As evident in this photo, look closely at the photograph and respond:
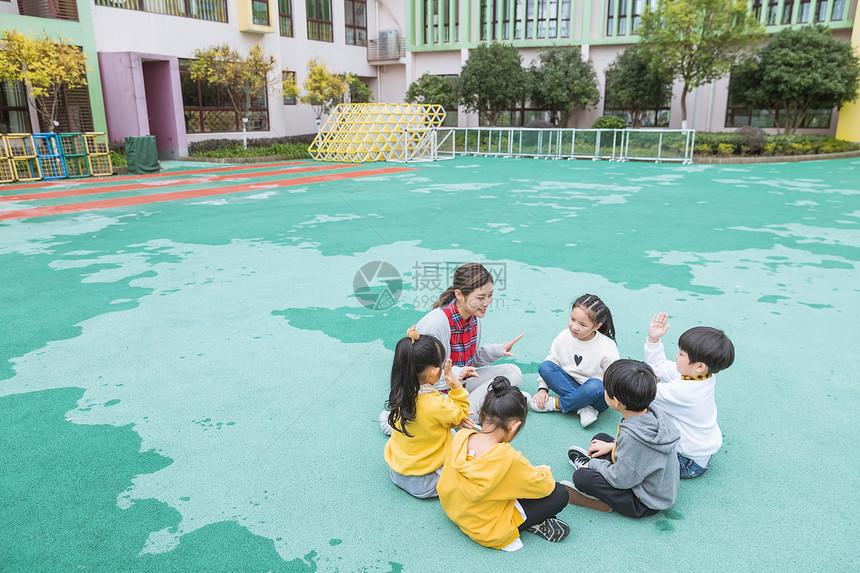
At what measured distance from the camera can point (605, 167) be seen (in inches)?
696

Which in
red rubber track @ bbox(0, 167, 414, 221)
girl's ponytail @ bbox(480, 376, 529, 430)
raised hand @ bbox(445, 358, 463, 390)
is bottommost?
red rubber track @ bbox(0, 167, 414, 221)

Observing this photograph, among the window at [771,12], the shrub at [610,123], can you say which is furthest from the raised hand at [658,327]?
the window at [771,12]

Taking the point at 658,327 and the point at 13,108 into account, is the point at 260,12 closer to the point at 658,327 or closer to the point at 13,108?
the point at 13,108

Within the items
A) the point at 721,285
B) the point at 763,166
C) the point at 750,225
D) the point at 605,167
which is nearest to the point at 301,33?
the point at 605,167

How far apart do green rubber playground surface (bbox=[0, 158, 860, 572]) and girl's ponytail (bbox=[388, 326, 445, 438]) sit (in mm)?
419

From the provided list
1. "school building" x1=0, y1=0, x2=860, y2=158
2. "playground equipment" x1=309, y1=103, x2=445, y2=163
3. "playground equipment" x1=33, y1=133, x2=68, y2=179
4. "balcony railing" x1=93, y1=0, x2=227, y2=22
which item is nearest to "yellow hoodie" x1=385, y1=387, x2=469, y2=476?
"playground equipment" x1=33, y1=133, x2=68, y2=179

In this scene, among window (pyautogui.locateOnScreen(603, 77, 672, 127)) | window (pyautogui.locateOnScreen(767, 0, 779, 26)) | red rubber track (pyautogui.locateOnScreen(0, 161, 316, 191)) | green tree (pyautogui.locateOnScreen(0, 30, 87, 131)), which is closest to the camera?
red rubber track (pyautogui.locateOnScreen(0, 161, 316, 191))

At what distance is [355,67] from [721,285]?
2724 centimetres

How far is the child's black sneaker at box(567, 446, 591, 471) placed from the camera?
2.73m

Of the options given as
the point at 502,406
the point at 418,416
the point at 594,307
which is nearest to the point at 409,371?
the point at 418,416

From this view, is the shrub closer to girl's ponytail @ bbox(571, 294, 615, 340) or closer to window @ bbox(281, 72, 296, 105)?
window @ bbox(281, 72, 296, 105)

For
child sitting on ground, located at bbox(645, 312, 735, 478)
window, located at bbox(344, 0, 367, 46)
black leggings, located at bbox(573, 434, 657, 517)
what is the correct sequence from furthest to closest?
window, located at bbox(344, 0, 367, 46), child sitting on ground, located at bbox(645, 312, 735, 478), black leggings, located at bbox(573, 434, 657, 517)

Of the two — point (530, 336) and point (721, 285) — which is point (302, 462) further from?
point (721, 285)

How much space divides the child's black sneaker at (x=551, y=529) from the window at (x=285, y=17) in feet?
86.6
